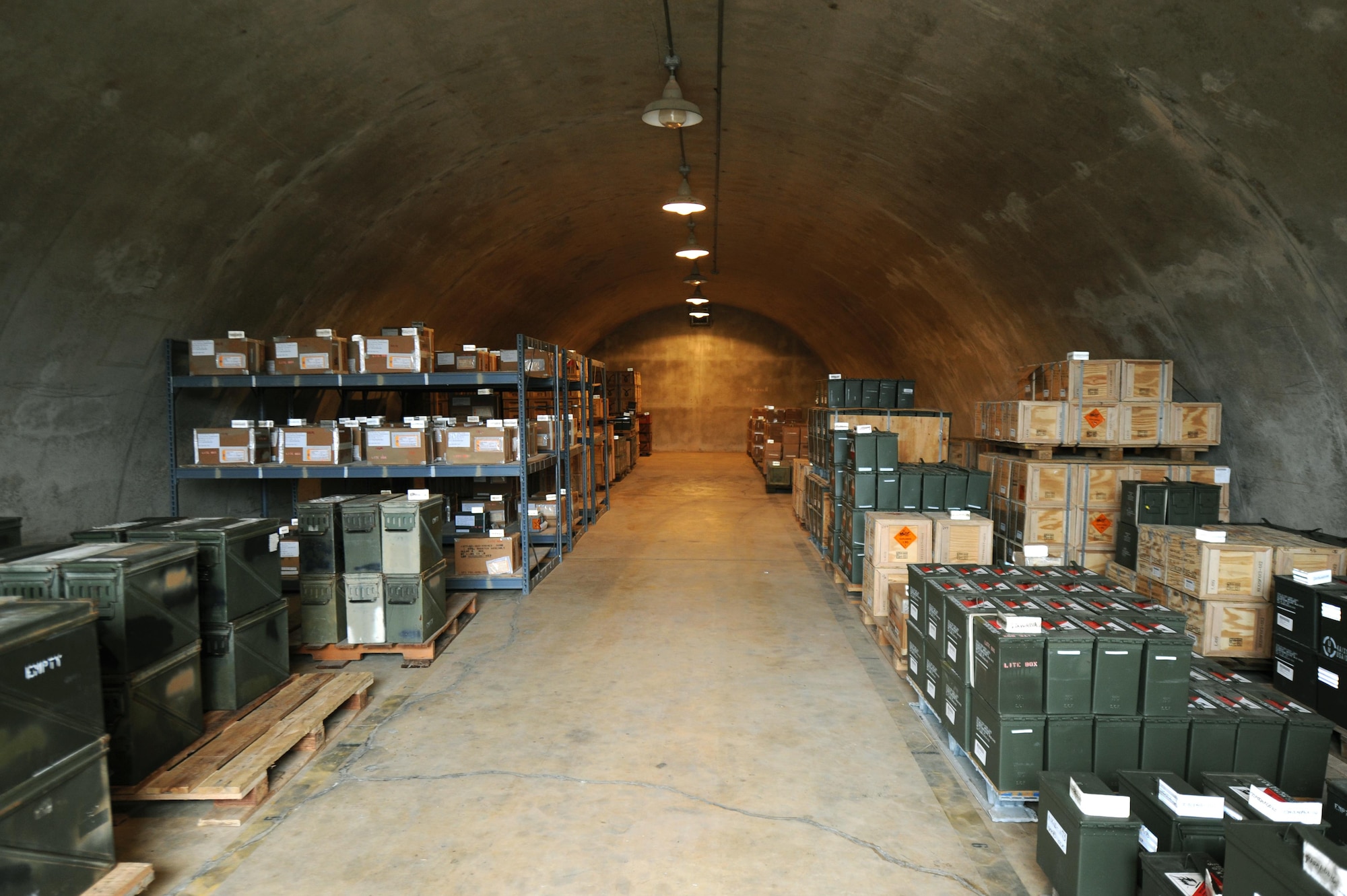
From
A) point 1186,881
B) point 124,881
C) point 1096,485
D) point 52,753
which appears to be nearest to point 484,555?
point 124,881

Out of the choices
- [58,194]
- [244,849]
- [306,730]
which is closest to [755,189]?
[58,194]

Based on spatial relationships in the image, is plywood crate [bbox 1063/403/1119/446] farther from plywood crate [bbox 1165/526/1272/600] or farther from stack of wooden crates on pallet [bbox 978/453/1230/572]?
plywood crate [bbox 1165/526/1272/600]

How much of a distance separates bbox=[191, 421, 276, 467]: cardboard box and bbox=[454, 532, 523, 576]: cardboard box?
2238mm

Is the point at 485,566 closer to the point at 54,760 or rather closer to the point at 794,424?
the point at 54,760

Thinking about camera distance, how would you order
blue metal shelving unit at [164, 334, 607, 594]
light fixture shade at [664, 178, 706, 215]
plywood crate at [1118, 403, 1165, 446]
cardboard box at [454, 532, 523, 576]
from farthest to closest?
light fixture shade at [664, 178, 706, 215], cardboard box at [454, 532, 523, 576], plywood crate at [1118, 403, 1165, 446], blue metal shelving unit at [164, 334, 607, 594]

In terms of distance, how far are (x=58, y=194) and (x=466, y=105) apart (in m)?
3.70

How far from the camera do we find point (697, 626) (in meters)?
7.45

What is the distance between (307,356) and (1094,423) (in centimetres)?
831

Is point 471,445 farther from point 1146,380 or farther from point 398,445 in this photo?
point 1146,380

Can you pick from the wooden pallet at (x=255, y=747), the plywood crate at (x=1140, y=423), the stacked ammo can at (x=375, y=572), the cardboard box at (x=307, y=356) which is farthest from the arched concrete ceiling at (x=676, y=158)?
the wooden pallet at (x=255, y=747)

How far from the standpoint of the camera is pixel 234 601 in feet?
16.1

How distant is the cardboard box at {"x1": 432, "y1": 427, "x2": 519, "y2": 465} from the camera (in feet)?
26.6

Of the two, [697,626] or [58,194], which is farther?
[697,626]

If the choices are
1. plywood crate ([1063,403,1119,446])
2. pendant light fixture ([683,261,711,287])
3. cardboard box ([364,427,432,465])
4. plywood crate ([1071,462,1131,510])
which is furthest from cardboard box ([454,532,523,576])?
pendant light fixture ([683,261,711,287])
